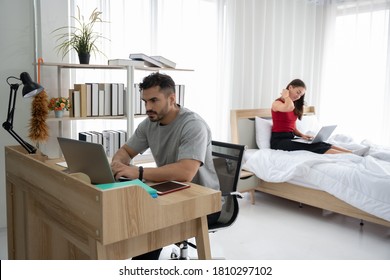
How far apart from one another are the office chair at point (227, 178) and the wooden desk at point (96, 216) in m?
0.55

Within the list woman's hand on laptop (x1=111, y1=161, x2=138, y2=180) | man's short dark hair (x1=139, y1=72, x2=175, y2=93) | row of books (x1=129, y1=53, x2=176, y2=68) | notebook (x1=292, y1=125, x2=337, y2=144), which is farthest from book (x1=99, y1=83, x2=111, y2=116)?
notebook (x1=292, y1=125, x2=337, y2=144)

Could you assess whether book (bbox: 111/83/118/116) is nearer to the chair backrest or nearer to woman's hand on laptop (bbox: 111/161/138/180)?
the chair backrest

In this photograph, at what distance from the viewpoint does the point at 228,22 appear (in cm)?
419

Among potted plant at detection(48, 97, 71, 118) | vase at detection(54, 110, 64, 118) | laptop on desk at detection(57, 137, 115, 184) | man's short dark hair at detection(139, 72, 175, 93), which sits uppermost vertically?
man's short dark hair at detection(139, 72, 175, 93)

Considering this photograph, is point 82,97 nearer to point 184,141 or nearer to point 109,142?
point 109,142

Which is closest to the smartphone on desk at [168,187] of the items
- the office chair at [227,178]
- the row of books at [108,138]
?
the office chair at [227,178]

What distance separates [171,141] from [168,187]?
0.47 meters

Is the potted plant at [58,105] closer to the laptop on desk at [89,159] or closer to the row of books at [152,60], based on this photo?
the row of books at [152,60]

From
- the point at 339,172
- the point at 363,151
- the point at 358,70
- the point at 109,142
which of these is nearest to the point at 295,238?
the point at 339,172

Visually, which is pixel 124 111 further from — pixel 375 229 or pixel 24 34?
pixel 375 229

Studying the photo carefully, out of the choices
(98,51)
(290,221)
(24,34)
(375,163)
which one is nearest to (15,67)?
(24,34)

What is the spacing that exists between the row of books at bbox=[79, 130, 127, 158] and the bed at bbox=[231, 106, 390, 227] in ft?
4.06

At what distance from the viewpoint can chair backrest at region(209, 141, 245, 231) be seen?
211cm

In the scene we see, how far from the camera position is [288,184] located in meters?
3.58
